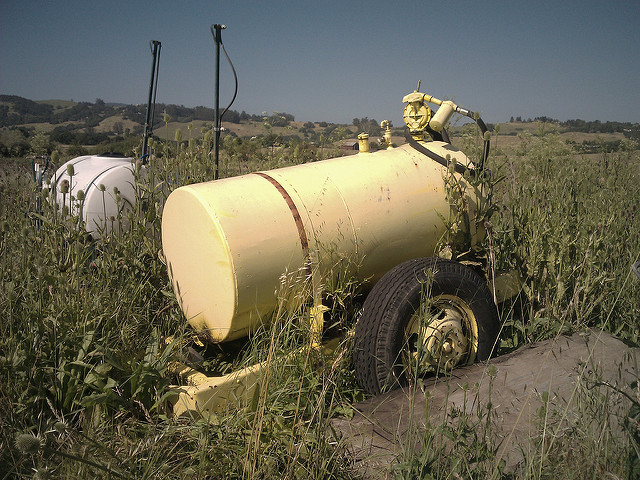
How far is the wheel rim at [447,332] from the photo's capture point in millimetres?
2461

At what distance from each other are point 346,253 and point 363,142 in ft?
2.98

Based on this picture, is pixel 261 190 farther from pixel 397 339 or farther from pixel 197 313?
pixel 397 339

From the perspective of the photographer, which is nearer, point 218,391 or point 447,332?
point 218,391

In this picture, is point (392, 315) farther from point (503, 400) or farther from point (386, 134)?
point (386, 134)

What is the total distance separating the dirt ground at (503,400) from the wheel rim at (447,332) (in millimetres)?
106

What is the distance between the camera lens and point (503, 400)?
82.7 inches

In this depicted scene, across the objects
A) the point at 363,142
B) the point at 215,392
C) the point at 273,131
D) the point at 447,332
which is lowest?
the point at 215,392

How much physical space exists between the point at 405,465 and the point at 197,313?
1.45 metres

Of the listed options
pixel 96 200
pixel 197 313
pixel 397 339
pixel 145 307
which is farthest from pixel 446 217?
pixel 96 200

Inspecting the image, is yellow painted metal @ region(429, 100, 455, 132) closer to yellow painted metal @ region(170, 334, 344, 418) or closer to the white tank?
yellow painted metal @ region(170, 334, 344, 418)

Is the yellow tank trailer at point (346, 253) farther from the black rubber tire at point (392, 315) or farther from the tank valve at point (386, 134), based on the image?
the tank valve at point (386, 134)

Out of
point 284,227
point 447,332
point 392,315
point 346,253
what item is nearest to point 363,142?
point 346,253

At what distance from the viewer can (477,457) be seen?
1477 mm

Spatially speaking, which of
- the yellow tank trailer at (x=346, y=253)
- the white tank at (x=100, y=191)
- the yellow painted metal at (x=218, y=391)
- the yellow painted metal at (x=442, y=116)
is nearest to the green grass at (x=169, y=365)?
the yellow painted metal at (x=218, y=391)
